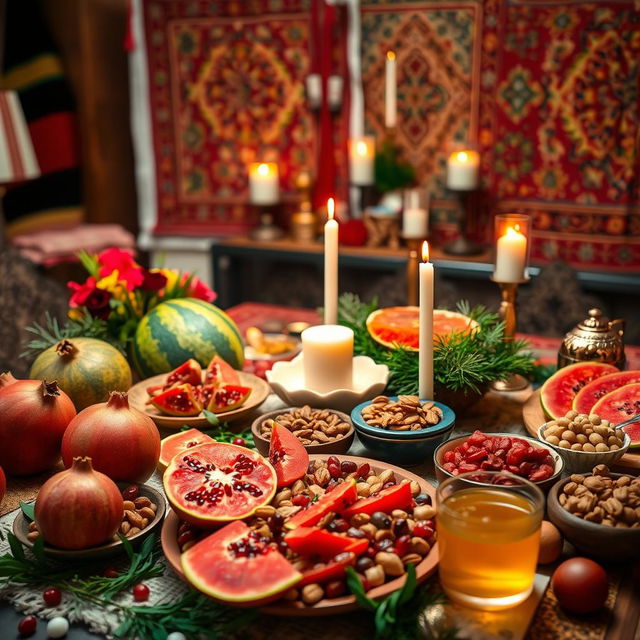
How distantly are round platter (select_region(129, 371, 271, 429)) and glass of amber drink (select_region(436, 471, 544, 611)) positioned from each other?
58 centimetres

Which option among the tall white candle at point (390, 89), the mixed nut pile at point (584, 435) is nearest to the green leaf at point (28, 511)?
the mixed nut pile at point (584, 435)

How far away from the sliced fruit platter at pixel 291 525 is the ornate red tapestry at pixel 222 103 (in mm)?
2900

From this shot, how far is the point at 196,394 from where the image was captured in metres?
1.51

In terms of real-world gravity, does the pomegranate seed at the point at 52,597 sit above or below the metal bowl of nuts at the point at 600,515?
below

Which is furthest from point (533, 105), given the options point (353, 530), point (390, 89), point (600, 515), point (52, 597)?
point (52, 597)

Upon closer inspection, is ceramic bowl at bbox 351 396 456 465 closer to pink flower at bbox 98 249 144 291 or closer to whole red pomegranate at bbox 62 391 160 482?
whole red pomegranate at bbox 62 391 160 482

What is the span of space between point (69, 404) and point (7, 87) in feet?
10.6

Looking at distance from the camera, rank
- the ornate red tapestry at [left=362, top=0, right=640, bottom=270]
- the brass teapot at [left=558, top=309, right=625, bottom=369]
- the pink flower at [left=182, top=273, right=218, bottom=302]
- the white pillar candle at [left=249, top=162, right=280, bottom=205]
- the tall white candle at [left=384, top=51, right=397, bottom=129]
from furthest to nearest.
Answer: the white pillar candle at [left=249, top=162, right=280, bottom=205]
the tall white candle at [left=384, top=51, right=397, bottom=129]
the ornate red tapestry at [left=362, top=0, right=640, bottom=270]
the pink flower at [left=182, top=273, right=218, bottom=302]
the brass teapot at [left=558, top=309, right=625, bottom=369]

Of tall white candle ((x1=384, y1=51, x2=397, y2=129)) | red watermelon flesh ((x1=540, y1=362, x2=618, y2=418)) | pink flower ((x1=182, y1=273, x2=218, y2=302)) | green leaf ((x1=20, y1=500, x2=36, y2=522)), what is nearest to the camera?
green leaf ((x1=20, y1=500, x2=36, y2=522))

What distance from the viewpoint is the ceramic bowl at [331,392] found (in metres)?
1.47

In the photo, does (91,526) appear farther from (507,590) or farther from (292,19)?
(292,19)

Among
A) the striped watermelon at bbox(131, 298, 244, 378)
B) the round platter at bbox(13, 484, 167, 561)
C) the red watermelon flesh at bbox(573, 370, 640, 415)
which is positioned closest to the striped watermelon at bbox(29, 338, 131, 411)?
the striped watermelon at bbox(131, 298, 244, 378)

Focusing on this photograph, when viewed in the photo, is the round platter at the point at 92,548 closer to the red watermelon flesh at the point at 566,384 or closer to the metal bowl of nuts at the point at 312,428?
the metal bowl of nuts at the point at 312,428

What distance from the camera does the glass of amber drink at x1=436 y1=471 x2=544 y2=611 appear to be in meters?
0.92
